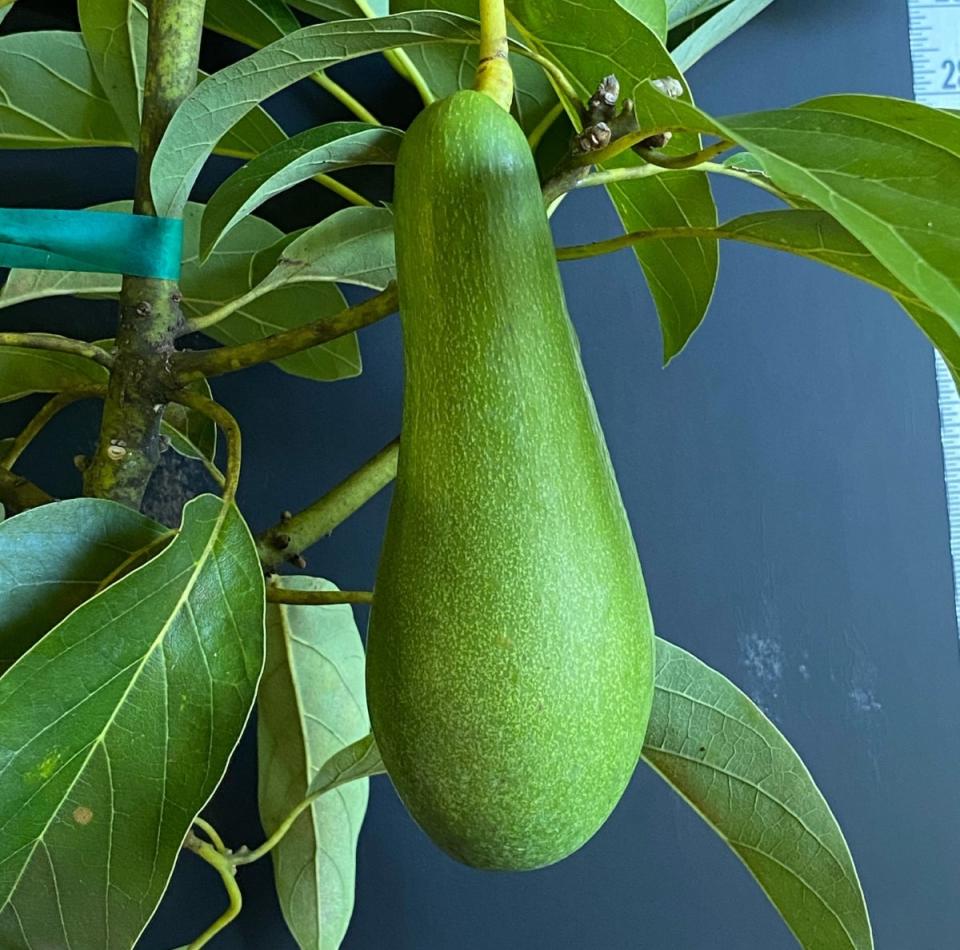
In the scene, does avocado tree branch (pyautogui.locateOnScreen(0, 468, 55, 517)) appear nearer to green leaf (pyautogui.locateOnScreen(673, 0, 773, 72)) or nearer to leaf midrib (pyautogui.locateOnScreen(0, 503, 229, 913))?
leaf midrib (pyautogui.locateOnScreen(0, 503, 229, 913))

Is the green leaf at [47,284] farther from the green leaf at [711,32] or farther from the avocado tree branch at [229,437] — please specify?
the green leaf at [711,32]

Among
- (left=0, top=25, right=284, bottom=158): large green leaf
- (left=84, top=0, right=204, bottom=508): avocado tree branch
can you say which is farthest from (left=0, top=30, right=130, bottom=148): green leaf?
(left=84, top=0, right=204, bottom=508): avocado tree branch

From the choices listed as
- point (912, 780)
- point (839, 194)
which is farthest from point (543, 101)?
point (912, 780)

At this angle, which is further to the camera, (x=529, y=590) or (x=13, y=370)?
(x=13, y=370)

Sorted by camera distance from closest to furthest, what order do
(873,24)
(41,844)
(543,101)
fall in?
(41,844) < (543,101) < (873,24)

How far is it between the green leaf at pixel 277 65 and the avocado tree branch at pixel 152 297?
0.06m

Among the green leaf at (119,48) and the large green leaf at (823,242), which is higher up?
the green leaf at (119,48)

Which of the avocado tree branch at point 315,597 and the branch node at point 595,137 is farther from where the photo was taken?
the avocado tree branch at point 315,597

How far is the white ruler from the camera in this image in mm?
666

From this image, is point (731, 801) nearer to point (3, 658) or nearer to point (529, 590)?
point (529, 590)

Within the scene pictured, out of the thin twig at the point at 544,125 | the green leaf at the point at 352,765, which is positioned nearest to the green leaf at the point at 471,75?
the thin twig at the point at 544,125

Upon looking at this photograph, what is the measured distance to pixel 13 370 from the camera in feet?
1.71

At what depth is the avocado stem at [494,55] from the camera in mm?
327

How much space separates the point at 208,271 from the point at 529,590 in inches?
12.5
